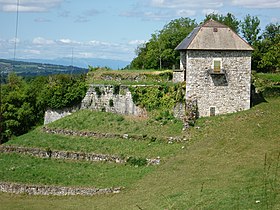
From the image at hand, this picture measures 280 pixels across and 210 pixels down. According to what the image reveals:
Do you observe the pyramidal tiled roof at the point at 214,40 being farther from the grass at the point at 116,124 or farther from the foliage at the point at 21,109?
the foliage at the point at 21,109

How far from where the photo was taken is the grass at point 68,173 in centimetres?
2677

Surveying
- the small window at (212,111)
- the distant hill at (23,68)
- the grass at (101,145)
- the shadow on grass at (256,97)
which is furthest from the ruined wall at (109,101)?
the distant hill at (23,68)

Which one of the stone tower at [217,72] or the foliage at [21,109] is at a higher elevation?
the stone tower at [217,72]

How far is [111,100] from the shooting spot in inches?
1497

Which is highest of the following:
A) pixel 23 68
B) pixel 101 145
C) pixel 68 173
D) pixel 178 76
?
pixel 178 76

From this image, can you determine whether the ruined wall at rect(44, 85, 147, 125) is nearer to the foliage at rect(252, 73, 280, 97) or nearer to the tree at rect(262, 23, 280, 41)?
the foliage at rect(252, 73, 280, 97)

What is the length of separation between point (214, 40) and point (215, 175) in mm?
13624

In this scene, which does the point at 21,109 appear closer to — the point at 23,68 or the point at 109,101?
the point at 109,101

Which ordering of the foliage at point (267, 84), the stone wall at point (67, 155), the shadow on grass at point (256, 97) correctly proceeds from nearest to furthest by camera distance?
the stone wall at point (67, 155) < the shadow on grass at point (256, 97) < the foliage at point (267, 84)

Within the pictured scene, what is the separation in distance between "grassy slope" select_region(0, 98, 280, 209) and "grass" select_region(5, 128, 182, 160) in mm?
1607

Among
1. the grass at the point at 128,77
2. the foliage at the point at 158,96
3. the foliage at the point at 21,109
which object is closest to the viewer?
the foliage at the point at 158,96

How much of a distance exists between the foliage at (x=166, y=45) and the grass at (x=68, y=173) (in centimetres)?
2543

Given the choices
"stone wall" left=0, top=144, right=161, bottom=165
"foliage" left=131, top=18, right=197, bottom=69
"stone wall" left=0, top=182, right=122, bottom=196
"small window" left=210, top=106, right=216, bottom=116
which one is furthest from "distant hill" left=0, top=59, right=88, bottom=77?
"foliage" left=131, top=18, right=197, bottom=69

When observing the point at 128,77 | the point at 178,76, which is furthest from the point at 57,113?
the point at 178,76
